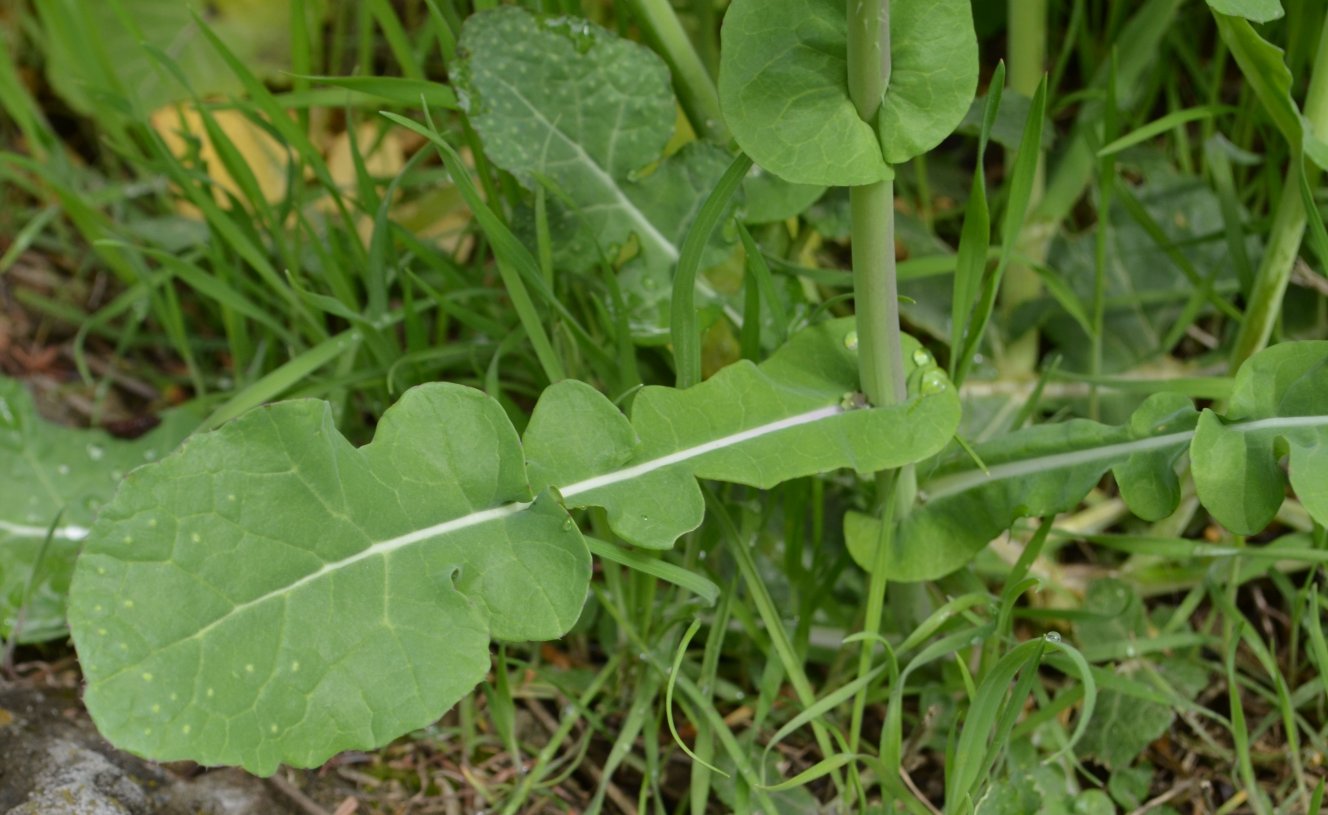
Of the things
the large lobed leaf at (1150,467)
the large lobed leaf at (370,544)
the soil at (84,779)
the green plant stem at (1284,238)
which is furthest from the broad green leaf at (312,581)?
the green plant stem at (1284,238)

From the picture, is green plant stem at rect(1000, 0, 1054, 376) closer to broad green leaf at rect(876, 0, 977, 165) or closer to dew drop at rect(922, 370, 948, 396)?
dew drop at rect(922, 370, 948, 396)

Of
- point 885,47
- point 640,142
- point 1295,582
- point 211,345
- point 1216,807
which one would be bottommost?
point 1216,807

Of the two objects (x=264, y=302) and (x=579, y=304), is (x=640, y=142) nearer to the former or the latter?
(x=579, y=304)

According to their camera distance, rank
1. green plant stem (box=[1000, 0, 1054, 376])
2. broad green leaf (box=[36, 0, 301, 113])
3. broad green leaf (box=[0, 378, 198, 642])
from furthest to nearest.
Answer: broad green leaf (box=[36, 0, 301, 113])
green plant stem (box=[1000, 0, 1054, 376])
broad green leaf (box=[0, 378, 198, 642])

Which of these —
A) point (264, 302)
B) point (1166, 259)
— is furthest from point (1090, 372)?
point (264, 302)

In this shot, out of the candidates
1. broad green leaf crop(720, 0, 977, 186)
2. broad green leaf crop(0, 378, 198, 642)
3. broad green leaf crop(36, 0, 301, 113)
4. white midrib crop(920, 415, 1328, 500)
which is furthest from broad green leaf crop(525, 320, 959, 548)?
broad green leaf crop(36, 0, 301, 113)

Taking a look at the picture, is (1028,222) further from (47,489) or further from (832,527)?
(47,489)
